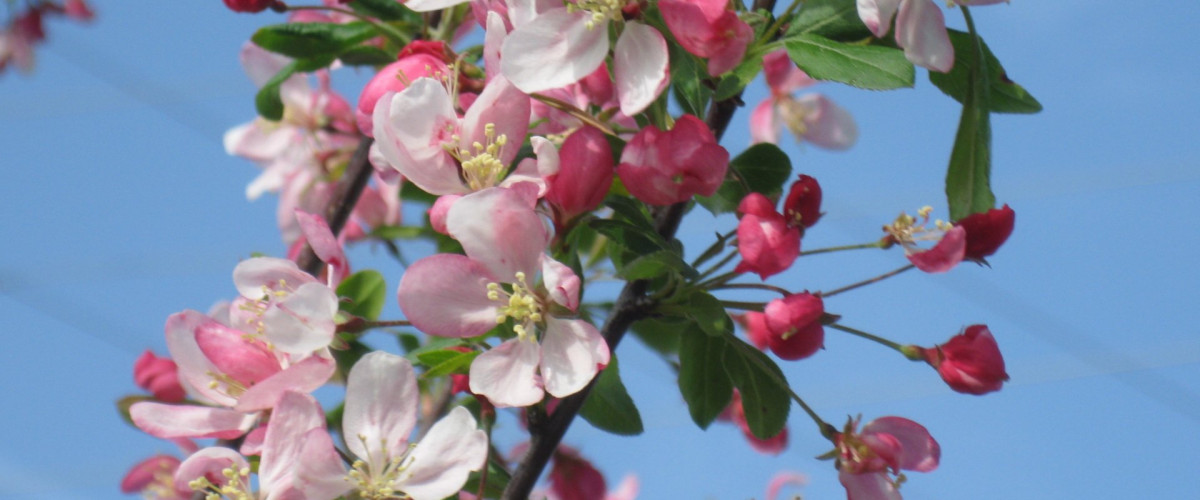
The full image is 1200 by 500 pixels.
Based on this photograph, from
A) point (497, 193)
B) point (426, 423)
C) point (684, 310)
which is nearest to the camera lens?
point (497, 193)

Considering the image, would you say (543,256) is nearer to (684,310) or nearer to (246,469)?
(684,310)

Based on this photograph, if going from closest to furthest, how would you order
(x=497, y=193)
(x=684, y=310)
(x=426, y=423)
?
(x=497, y=193) → (x=684, y=310) → (x=426, y=423)

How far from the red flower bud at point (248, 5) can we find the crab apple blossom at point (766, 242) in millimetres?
821

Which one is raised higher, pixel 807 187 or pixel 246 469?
pixel 807 187

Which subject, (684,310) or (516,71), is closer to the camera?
(516,71)

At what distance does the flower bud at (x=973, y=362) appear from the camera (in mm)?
967

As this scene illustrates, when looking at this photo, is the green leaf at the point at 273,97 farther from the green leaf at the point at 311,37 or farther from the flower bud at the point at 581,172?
the flower bud at the point at 581,172

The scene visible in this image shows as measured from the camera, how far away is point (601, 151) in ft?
3.02

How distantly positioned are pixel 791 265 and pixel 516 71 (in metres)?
0.26

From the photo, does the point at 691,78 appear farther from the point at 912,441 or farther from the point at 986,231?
the point at 912,441

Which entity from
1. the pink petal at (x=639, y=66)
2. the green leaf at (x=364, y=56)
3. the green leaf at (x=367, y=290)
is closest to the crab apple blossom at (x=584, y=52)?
the pink petal at (x=639, y=66)

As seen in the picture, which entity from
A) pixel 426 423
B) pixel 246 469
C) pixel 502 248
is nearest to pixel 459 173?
pixel 502 248

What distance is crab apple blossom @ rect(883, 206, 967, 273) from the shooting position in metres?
0.92

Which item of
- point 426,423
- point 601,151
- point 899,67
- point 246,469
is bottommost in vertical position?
point 246,469
